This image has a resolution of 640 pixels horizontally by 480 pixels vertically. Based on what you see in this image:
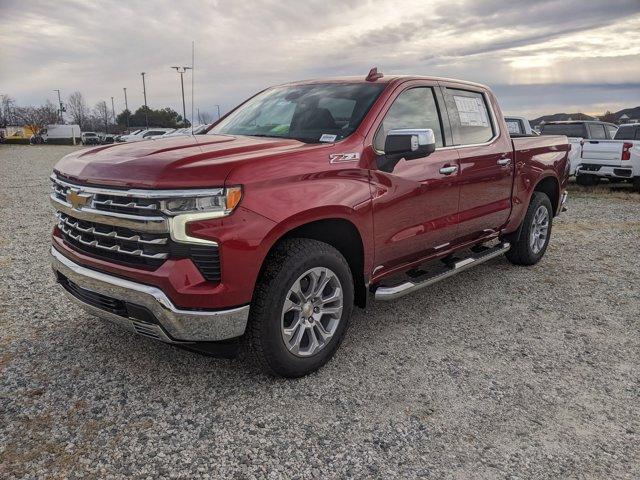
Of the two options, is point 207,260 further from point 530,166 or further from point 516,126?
point 516,126

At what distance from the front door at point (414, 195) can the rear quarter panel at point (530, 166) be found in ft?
4.15

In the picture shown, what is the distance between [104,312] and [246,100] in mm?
2543

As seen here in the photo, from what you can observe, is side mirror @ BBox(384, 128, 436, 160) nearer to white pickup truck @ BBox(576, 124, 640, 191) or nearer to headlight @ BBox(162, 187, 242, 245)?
headlight @ BBox(162, 187, 242, 245)

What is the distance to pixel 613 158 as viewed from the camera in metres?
12.5

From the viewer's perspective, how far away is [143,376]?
3357 mm

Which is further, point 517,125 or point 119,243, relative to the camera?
point 517,125

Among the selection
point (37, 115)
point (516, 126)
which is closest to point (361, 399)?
point (516, 126)

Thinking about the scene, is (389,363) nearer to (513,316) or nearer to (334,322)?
(334,322)

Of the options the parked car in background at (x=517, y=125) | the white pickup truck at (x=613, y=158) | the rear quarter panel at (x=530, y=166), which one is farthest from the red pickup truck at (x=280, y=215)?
the white pickup truck at (x=613, y=158)

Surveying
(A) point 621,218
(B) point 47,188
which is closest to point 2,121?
(B) point 47,188

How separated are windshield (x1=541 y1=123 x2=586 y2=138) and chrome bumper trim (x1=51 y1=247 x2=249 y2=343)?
532 inches

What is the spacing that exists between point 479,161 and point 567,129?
37.0 feet

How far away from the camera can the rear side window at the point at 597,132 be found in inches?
547

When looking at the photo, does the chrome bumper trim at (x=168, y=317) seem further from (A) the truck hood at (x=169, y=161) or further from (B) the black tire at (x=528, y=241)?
(B) the black tire at (x=528, y=241)
